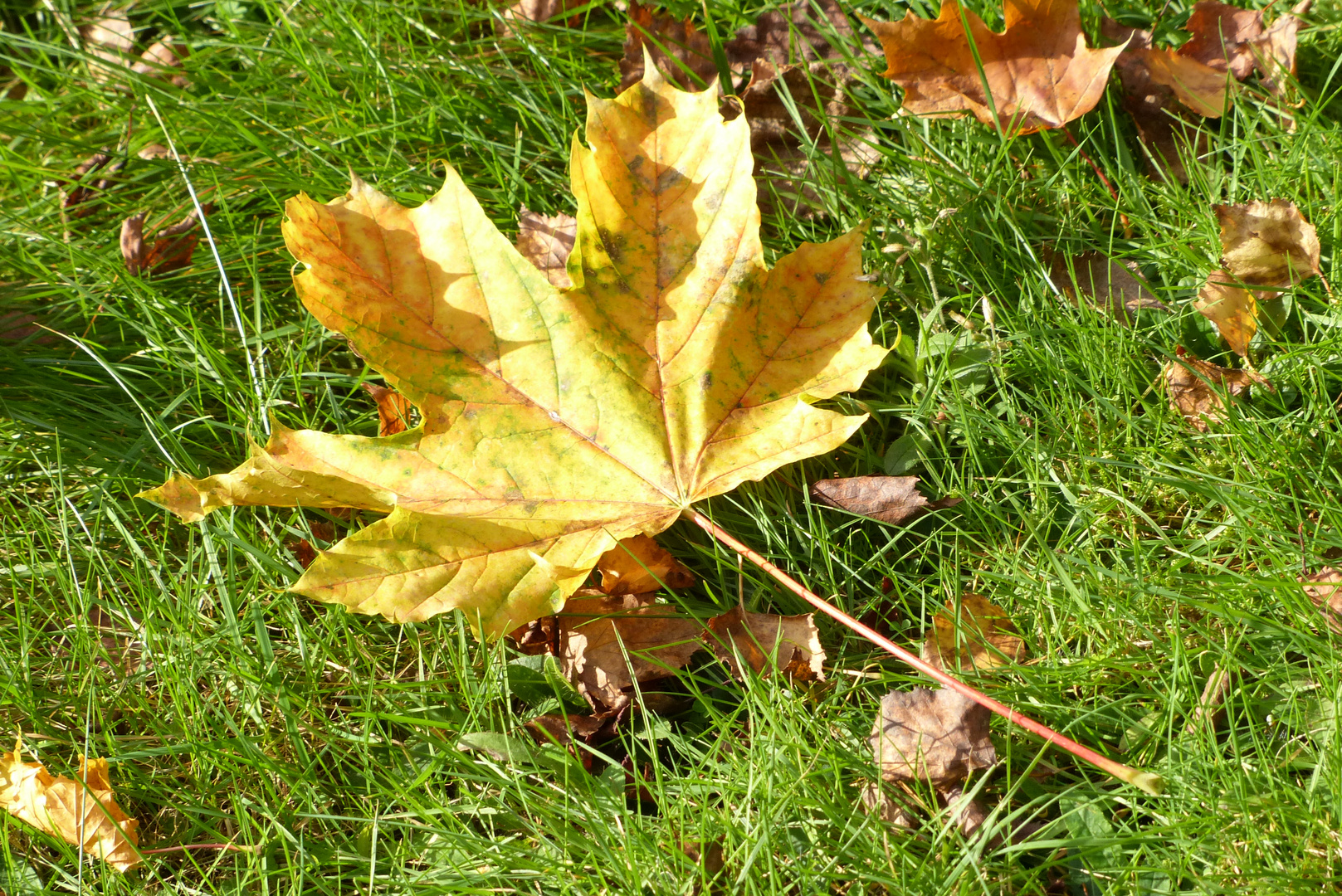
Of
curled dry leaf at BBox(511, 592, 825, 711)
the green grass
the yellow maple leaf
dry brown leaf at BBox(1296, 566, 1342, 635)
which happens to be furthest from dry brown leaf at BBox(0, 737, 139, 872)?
dry brown leaf at BBox(1296, 566, 1342, 635)

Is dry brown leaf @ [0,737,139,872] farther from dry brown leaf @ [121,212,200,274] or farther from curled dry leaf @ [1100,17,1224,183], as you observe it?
curled dry leaf @ [1100,17,1224,183]

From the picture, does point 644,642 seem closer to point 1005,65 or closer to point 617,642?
point 617,642

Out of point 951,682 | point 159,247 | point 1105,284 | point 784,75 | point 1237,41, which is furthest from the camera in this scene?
point 159,247

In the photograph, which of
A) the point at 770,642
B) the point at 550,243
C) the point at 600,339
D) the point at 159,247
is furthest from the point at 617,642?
the point at 159,247

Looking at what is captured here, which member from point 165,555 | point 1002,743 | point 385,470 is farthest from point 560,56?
point 1002,743

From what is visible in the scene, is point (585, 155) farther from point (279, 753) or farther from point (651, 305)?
point (279, 753)
